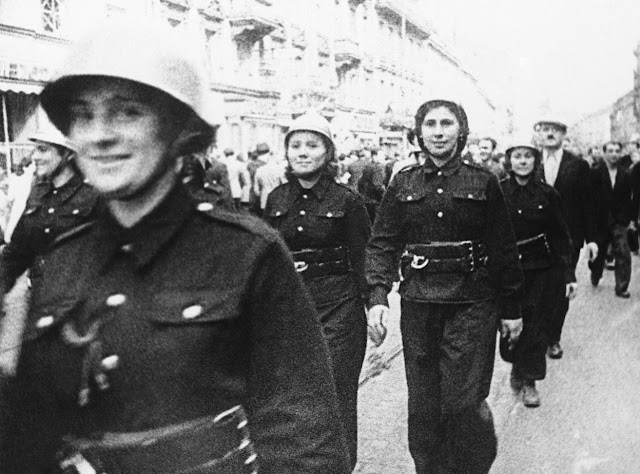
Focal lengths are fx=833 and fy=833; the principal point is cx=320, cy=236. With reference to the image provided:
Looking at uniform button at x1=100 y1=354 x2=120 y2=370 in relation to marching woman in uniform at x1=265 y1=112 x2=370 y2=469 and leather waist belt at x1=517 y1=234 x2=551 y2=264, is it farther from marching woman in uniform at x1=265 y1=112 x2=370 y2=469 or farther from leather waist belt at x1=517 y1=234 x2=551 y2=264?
leather waist belt at x1=517 y1=234 x2=551 y2=264

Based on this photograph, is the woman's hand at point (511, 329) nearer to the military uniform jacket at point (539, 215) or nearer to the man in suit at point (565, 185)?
the military uniform jacket at point (539, 215)

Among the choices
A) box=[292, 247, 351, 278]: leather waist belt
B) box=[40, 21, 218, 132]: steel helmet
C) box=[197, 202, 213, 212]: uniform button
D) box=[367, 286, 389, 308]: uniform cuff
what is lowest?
box=[367, 286, 389, 308]: uniform cuff

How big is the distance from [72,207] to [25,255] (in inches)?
39.7

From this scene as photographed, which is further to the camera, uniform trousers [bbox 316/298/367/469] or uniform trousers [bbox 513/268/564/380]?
uniform trousers [bbox 513/268/564/380]

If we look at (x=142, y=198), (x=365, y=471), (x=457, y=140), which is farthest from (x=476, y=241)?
(x=142, y=198)

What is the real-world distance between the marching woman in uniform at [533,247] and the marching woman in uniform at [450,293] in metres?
1.67

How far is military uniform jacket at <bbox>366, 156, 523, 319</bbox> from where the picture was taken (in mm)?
3807

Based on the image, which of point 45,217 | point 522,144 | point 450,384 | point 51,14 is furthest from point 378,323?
point 51,14

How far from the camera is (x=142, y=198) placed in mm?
1533

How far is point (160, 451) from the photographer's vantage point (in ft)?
4.88

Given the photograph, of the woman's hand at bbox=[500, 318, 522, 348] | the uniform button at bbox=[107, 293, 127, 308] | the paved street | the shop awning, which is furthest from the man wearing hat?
the shop awning

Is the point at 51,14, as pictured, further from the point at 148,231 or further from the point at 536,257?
the point at 148,231

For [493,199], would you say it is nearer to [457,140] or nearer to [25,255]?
[457,140]

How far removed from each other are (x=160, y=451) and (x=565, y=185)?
573 centimetres
